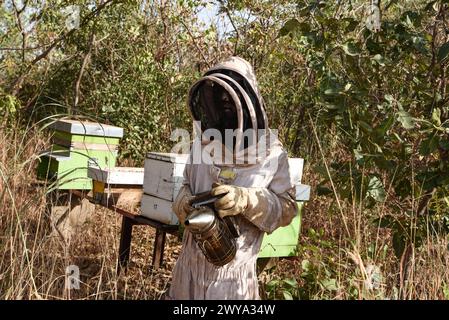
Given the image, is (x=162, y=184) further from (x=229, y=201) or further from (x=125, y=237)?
(x=229, y=201)

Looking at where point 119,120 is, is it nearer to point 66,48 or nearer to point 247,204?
point 66,48

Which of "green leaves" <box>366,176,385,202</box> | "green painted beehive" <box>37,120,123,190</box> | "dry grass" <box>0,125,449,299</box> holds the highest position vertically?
"green painted beehive" <box>37,120,123,190</box>

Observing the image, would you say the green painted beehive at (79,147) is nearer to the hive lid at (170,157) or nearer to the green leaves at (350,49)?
the hive lid at (170,157)

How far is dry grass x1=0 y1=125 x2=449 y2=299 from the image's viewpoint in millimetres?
2754

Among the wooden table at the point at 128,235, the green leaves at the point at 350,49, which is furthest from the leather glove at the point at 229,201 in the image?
the wooden table at the point at 128,235

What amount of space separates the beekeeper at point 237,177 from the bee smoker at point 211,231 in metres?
0.07

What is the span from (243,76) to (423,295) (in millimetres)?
1379

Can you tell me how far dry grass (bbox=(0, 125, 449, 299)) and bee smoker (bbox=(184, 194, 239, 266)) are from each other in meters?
0.49

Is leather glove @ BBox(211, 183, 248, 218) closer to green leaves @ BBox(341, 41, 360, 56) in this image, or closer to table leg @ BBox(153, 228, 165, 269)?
green leaves @ BBox(341, 41, 360, 56)

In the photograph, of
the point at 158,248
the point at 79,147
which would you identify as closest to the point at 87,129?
the point at 79,147

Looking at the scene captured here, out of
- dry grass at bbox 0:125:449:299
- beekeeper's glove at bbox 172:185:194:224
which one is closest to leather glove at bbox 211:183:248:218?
beekeeper's glove at bbox 172:185:194:224

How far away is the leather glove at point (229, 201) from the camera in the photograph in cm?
260

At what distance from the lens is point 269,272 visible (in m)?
4.13

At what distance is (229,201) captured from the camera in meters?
2.60
